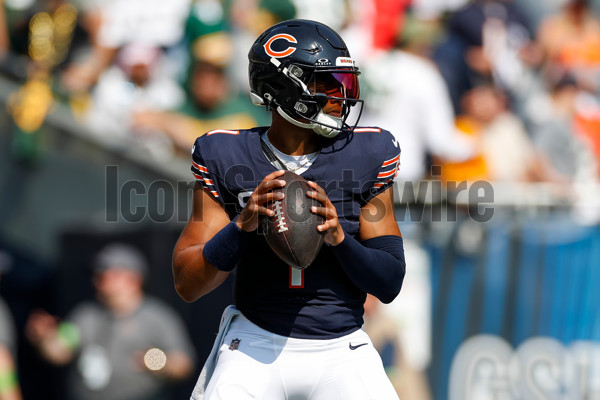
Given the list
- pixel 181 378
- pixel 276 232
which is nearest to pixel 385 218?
pixel 276 232

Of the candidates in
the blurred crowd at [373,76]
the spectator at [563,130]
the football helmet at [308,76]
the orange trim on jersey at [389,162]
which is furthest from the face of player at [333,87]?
the spectator at [563,130]

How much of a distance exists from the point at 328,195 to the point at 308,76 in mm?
473

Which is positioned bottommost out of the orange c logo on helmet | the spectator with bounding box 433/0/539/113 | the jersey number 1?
the jersey number 1

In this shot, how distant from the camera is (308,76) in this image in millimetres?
3389

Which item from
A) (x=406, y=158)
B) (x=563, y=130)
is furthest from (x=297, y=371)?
(x=563, y=130)

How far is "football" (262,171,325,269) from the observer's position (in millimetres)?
3098

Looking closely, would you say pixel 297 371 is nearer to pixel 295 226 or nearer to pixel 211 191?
pixel 295 226

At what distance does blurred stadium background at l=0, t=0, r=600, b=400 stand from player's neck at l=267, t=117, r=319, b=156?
2.76 metres

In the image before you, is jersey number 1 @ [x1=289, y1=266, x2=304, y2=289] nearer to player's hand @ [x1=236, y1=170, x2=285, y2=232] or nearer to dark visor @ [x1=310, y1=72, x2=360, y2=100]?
player's hand @ [x1=236, y1=170, x2=285, y2=232]

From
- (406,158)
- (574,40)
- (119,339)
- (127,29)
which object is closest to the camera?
(119,339)

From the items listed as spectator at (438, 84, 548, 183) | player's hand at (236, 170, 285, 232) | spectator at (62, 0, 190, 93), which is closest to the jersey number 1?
player's hand at (236, 170, 285, 232)

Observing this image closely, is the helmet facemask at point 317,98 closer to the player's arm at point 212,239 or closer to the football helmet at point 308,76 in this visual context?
the football helmet at point 308,76

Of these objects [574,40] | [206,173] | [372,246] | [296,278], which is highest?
[574,40]

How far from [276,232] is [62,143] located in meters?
4.41
